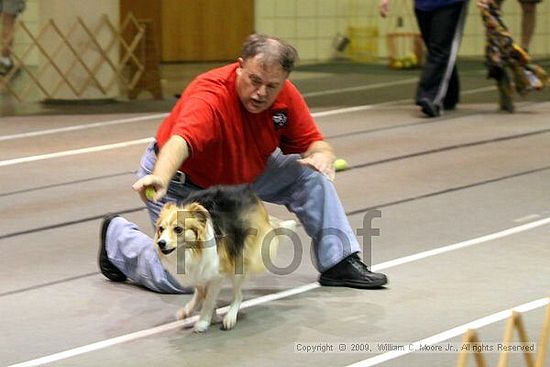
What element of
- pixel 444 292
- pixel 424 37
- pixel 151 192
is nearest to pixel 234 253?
pixel 151 192

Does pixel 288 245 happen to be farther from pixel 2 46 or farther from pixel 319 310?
pixel 2 46

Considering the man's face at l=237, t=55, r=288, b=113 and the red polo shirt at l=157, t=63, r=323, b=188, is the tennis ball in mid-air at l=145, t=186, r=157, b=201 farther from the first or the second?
the man's face at l=237, t=55, r=288, b=113

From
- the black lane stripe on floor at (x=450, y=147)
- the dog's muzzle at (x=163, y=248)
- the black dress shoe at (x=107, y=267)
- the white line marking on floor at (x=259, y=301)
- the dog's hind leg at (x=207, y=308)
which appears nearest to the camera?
the dog's muzzle at (x=163, y=248)

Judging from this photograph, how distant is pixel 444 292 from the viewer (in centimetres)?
426

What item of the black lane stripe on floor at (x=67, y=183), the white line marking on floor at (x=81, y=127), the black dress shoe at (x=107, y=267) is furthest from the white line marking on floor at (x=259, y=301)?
the white line marking on floor at (x=81, y=127)

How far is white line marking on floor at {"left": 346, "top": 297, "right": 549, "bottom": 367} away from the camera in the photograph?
3537 millimetres

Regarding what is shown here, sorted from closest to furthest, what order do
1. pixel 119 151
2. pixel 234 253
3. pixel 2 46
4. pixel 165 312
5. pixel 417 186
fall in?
pixel 234 253 → pixel 165 312 → pixel 417 186 → pixel 119 151 → pixel 2 46

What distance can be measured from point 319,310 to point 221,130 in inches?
28.7

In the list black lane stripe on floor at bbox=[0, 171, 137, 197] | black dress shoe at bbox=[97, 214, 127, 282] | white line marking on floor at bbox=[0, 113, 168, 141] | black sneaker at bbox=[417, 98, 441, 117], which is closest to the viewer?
black dress shoe at bbox=[97, 214, 127, 282]

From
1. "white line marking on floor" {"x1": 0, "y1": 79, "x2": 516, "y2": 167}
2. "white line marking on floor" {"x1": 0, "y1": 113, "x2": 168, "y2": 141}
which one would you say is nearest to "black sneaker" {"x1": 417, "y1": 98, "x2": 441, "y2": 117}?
"white line marking on floor" {"x1": 0, "y1": 79, "x2": 516, "y2": 167}

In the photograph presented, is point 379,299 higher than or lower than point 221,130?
lower

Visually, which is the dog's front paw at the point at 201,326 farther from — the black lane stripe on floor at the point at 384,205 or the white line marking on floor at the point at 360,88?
the white line marking on floor at the point at 360,88

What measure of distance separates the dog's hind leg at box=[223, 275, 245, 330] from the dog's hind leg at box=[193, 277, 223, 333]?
0.06 metres

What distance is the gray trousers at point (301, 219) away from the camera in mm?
4312
